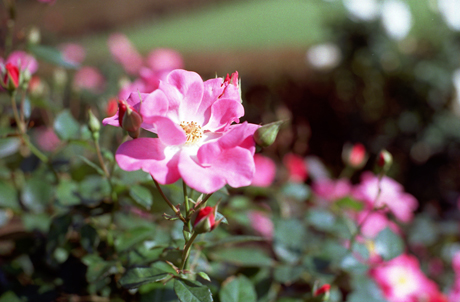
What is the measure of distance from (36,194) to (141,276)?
402 mm

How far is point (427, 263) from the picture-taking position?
118cm

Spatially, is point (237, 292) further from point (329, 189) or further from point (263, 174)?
point (329, 189)

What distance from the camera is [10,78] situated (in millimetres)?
560

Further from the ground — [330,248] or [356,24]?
[356,24]

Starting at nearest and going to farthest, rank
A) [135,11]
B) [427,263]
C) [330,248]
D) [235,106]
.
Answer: [235,106] → [330,248] → [427,263] → [135,11]

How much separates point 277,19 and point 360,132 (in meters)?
3.70

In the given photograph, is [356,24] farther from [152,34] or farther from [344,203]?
[152,34]

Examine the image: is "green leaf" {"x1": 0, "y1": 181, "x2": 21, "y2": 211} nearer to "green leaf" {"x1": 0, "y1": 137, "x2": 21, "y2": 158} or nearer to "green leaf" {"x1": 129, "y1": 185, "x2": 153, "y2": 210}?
"green leaf" {"x1": 0, "y1": 137, "x2": 21, "y2": 158}

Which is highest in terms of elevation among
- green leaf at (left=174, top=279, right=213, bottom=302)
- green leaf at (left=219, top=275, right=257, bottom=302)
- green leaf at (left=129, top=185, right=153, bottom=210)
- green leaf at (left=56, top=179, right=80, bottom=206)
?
green leaf at (left=129, top=185, right=153, bottom=210)

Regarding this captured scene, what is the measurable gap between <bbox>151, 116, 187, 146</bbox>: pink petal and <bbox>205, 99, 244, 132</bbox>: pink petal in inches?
2.4

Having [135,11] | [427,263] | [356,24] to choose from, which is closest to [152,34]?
[135,11]

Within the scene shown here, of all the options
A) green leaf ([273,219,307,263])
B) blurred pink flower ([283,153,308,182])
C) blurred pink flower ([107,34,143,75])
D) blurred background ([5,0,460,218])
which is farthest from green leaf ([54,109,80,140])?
blurred pink flower ([107,34,143,75])

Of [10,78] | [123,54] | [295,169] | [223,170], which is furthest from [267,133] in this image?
[123,54]

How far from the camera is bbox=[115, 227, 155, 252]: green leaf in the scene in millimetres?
551
